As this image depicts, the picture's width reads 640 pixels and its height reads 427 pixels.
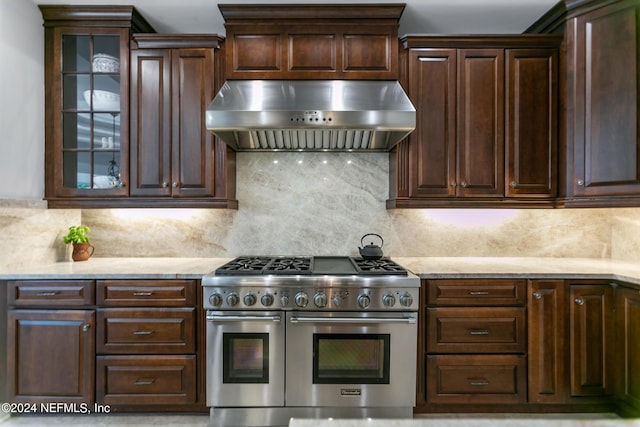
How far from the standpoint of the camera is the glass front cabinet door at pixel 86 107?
2.61 meters

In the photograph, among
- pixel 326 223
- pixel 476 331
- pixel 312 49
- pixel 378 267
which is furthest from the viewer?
pixel 326 223

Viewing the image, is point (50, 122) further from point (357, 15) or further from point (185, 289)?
point (357, 15)

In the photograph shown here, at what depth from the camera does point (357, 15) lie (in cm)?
254

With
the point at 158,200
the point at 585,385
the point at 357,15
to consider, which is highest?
the point at 357,15

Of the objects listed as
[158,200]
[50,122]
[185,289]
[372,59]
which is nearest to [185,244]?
[158,200]

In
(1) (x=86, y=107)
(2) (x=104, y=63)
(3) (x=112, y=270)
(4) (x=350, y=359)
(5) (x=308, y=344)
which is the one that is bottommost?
(4) (x=350, y=359)

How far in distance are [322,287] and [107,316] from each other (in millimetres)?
1399

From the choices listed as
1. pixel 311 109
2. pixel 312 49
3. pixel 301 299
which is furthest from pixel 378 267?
pixel 312 49

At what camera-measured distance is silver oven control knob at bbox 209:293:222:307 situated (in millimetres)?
2205

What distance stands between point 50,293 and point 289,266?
1527mm

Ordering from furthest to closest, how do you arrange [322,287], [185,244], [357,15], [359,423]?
1. [185,244]
2. [357,15]
3. [322,287]
4. [359,423]

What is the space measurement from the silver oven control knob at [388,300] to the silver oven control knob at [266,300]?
27.9 inches

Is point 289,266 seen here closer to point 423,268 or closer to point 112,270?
point 423,268

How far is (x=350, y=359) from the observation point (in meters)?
2.25
